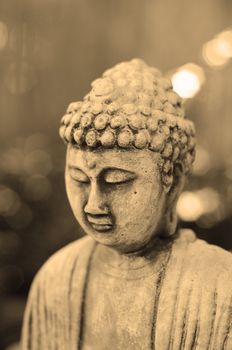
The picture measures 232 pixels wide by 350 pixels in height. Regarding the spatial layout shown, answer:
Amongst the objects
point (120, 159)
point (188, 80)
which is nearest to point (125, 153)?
point (120, 159)

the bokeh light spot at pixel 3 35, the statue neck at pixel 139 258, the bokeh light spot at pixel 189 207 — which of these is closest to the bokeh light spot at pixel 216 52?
the bokeh light spot at pixel 189 207

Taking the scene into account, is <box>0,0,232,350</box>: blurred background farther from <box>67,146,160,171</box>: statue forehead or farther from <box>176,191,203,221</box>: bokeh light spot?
<box>67,146,160,171</box>: statue forehead

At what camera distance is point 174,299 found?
1.53m

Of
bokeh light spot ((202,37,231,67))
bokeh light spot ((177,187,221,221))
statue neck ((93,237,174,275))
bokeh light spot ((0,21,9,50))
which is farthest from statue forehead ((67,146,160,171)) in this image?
bokeh light spot ((0,21,9,50))

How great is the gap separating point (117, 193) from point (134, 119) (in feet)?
0.68

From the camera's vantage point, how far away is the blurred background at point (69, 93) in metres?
4.35

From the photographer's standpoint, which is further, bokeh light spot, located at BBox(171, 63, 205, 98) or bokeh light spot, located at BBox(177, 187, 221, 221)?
bokeh light spot, located at BBox(171, 63, 205, 98)

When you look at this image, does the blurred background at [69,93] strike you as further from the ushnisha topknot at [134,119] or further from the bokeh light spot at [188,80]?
the ushnisha topknot at [134,119]

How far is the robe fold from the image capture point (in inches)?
58.7

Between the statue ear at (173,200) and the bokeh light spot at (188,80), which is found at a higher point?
the bokeh light spot at (188,80)

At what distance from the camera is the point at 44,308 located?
178cm

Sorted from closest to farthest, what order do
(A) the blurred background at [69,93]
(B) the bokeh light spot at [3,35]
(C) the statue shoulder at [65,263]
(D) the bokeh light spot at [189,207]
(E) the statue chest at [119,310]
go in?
1. (E) the statue chest at [119,310]
2. (C) the statue shoulder at [65,263]
3. (D) the bokeh light spot at [189,207]
4. (A) the blurred background at [69,93]
5. (B) the bokeh light spot at [3,35]

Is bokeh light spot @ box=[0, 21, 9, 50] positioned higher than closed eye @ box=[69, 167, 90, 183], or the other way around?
bokeh light spot @ box=[0, 21, 9, 50]

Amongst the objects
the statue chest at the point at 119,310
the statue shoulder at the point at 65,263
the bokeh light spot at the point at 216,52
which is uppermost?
the bokeh light spot at the point at 216,52
